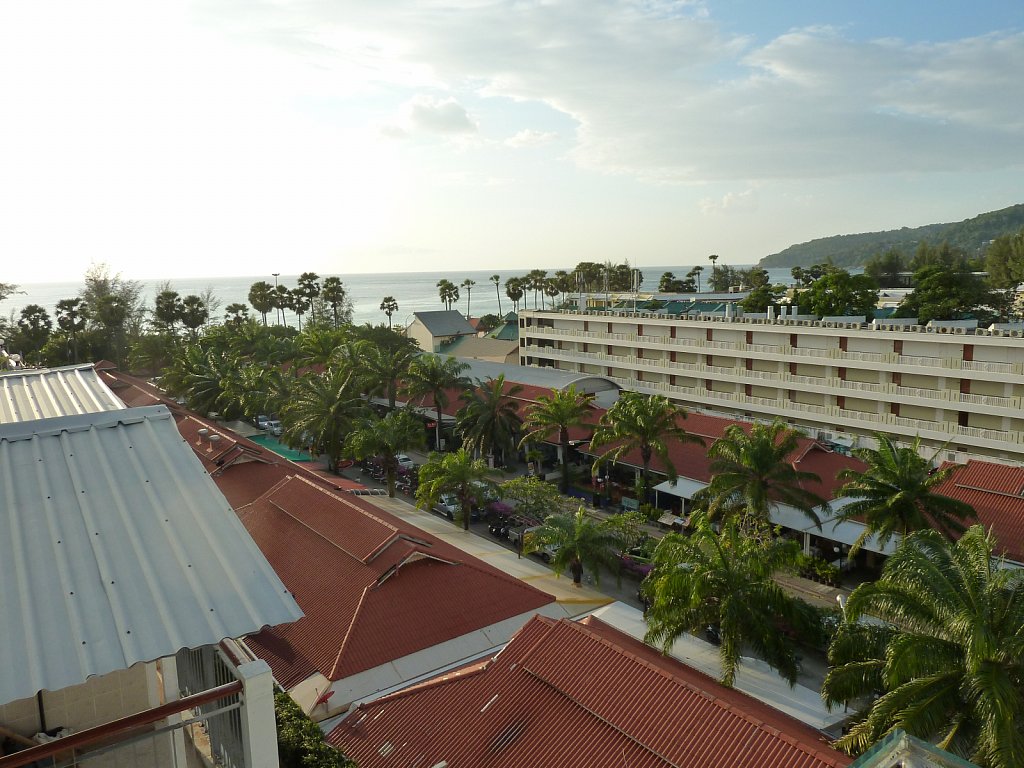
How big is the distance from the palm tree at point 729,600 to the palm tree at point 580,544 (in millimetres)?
5603

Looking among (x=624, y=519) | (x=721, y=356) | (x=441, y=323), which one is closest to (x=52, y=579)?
(x=624, y=519)

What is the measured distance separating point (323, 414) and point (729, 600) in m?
27.7

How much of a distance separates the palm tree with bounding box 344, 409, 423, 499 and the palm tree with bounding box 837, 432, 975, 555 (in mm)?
21238

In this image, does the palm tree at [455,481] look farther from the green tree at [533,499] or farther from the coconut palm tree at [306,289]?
the coconut palm tree at [306,289]

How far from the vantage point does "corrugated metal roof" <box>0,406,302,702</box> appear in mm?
5711

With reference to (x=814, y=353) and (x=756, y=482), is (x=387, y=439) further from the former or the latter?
(x=814, y=353)

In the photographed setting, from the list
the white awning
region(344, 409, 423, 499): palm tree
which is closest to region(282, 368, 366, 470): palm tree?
region(344, 409, 423, 499): palm tree

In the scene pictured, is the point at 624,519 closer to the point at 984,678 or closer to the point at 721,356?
the point at 984,678

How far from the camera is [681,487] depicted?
34125 millimetres

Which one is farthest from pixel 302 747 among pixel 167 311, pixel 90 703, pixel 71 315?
pixel 71 315

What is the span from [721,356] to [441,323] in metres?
50.3

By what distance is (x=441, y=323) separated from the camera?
9450 cm

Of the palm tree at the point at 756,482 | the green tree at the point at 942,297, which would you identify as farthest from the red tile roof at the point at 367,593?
the green tree at the point at 942,297

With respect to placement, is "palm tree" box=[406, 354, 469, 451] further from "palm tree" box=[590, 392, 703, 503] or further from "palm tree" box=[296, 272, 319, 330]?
"palm tree" box=[296, 272, 319, 330]
